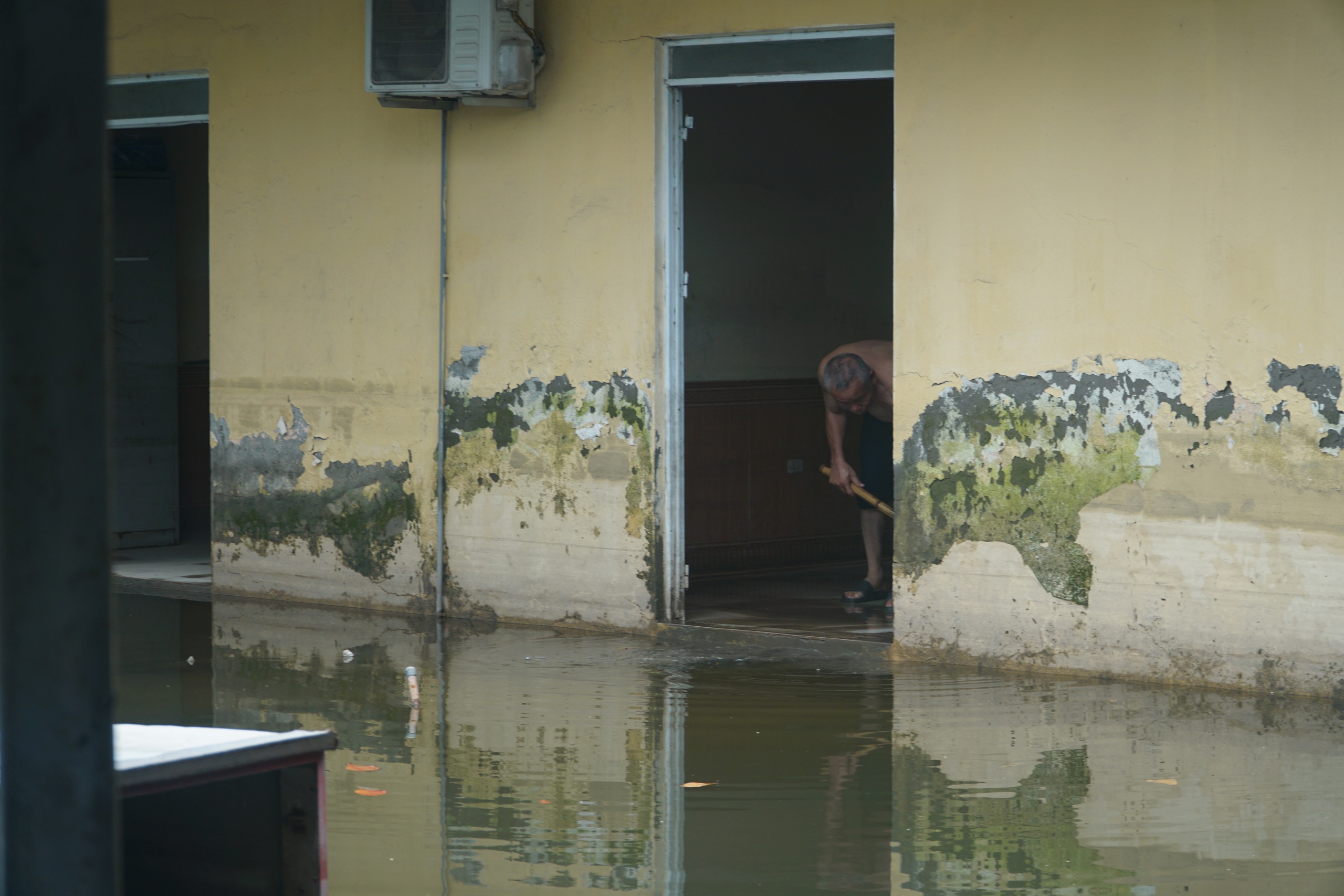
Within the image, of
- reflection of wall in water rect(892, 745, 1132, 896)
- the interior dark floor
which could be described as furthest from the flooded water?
the interior dark floor

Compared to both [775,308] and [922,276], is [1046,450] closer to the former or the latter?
[922,276]

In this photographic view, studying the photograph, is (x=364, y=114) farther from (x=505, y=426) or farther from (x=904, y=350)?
(x=904, y=350)

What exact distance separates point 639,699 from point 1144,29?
11.2ft

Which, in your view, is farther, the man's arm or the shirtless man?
the man's arm

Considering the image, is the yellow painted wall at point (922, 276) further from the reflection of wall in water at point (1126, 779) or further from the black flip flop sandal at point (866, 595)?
the black flip flop sandal at point (866, 595)

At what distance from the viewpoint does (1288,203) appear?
6422 mm

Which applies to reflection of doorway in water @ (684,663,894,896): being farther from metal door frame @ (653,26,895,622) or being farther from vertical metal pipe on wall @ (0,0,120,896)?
vertical metal pipe on wall @ (0,0,120,896)

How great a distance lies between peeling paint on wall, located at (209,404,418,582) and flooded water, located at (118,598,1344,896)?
3.17 feet

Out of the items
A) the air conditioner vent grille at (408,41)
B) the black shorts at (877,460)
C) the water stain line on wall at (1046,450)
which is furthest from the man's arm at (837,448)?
the air conditioner vent grille at (408,41)

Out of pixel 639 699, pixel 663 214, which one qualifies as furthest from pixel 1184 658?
pixel 663 214

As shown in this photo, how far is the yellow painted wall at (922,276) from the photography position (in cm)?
651

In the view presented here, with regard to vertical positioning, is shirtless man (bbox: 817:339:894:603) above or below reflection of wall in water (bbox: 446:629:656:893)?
above

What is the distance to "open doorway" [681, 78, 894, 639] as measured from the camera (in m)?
10.1

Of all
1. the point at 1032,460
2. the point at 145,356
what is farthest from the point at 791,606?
the point at 145,356
